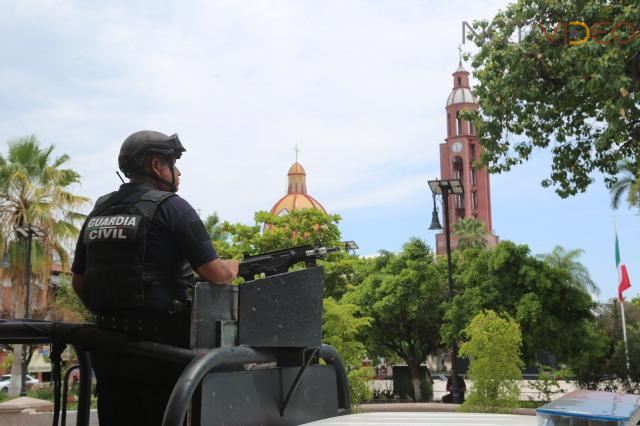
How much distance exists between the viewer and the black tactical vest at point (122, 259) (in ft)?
7.28

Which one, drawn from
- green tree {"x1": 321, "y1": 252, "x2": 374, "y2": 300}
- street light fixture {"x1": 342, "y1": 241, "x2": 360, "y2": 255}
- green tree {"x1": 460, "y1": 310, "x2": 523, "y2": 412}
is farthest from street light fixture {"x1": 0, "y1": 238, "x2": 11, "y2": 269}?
street light fixture {"x1": 342, "y1": 241, "x2": 360, "y2": 255}

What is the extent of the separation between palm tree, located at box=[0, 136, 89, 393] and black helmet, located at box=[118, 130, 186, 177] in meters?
25.9

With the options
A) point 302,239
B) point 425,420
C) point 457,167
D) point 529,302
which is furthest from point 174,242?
point 457,167

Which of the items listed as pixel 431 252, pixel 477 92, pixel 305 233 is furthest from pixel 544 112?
pixel 305 233

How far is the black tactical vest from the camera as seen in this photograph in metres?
2.22

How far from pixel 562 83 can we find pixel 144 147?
16.9 m

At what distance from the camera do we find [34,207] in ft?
89.4

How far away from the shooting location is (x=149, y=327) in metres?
2.24

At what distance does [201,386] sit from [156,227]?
580mm

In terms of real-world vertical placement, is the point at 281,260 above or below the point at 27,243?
below

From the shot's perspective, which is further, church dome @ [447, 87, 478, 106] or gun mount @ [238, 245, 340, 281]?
church dome @ [447, 87, 478, 106]

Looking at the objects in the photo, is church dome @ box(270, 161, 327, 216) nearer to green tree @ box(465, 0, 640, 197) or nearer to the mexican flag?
the mexican flag

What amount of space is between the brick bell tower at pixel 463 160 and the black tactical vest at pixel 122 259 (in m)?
86.5

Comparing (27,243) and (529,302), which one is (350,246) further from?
(27,243)
